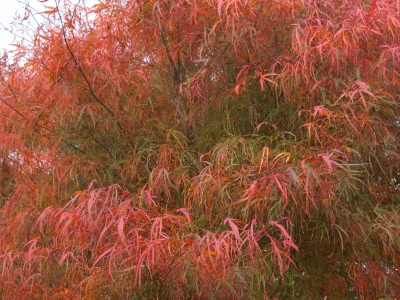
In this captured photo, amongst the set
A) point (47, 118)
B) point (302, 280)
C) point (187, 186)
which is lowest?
point (302, 280)

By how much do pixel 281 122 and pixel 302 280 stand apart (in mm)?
737

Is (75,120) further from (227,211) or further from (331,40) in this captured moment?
(331,40)

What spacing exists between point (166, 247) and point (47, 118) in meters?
1.21

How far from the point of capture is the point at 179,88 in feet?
9.93

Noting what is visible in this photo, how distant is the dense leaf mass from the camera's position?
98.3 inches

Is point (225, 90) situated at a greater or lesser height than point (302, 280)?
greater

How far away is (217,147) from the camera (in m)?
2.80

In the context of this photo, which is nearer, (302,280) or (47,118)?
(302,280)

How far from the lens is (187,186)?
9.38 feet

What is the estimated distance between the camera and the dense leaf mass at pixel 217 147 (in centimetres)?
250

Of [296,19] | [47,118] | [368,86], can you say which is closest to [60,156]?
[47,118]

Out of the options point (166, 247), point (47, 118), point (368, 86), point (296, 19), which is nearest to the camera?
point (166, 247)

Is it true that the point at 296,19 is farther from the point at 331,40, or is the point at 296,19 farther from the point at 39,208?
the point at 39,208

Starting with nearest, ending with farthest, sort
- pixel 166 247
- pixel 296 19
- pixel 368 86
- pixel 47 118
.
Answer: pixel 166 247, pixel 368 86, pixel 296 19, pixel 47 118
